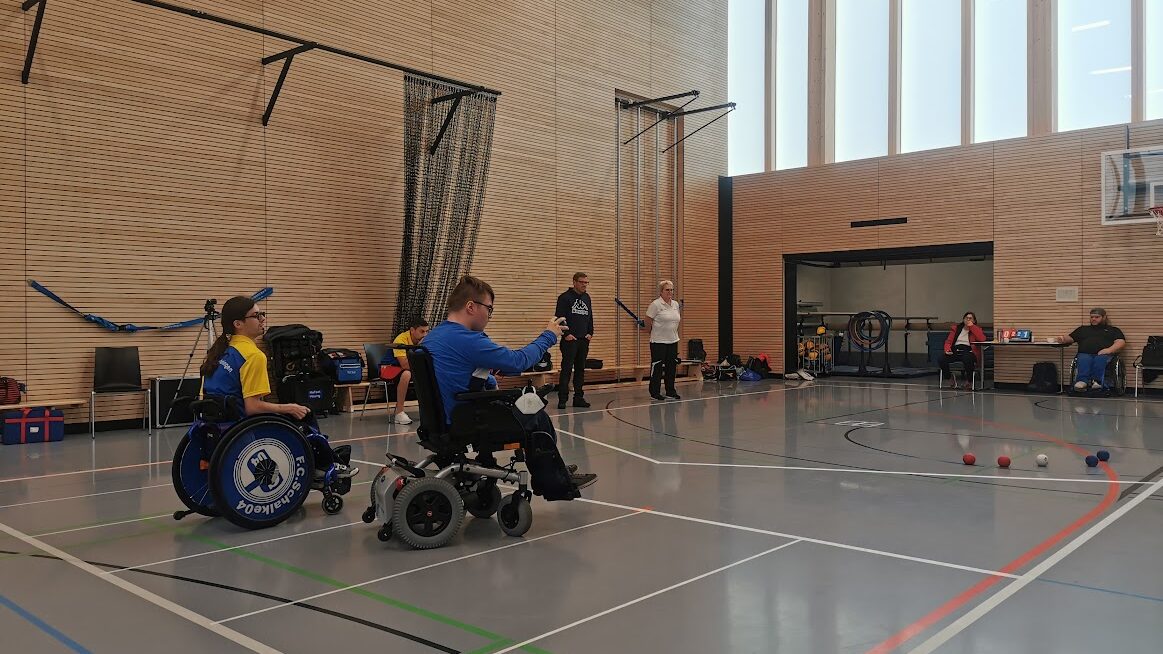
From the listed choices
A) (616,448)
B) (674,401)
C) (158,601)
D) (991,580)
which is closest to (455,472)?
(158,601)

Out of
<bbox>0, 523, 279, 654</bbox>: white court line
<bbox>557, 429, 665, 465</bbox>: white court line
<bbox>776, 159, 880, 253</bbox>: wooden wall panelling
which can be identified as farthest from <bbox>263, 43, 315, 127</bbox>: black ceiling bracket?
<bbox>776, 159, 880, 253</bbox>: wooden wall panelling

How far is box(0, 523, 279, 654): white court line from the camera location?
2419 mm

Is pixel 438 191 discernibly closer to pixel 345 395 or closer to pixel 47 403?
pixel 345 395

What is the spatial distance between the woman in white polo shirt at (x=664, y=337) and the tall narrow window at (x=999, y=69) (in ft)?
19.9

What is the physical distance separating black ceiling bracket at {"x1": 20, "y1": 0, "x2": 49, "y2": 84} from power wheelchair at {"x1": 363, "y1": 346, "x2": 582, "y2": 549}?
551 centimetres

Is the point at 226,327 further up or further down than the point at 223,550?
further up

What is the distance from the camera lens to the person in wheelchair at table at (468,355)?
3594mm

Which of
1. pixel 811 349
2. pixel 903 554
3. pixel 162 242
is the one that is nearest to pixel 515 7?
pixel 162 242

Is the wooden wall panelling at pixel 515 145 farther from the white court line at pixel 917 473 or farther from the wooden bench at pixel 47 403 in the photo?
the white court line at pixel 917 473

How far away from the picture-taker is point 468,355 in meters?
3.59

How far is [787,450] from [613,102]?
26.3 ft

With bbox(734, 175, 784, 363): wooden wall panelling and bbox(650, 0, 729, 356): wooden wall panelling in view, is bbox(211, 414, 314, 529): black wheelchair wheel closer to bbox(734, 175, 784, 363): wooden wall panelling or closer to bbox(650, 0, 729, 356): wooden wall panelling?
bbox(650, 0, 729, 356): wooden wall panelling

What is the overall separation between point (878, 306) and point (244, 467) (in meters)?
17.1

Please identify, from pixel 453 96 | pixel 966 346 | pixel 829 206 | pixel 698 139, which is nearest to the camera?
pixel 453 96
